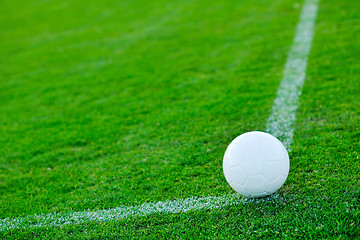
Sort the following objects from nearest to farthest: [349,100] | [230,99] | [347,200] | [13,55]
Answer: [347,200] < [349,100] < [230,99] < [13,55]

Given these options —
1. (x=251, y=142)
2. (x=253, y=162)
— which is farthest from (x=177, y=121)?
(x=253, y=162)

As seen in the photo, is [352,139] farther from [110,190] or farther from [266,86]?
[110,190]

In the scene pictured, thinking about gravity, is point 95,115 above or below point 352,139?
above

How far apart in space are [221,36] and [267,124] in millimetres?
4488

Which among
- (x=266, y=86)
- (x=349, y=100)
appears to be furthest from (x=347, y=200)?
(x=266, y=86)

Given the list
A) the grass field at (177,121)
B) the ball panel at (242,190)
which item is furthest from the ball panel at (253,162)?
the grass field at (177,121)

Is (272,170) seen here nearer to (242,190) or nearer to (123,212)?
(242,190)

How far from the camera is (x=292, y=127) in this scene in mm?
4820

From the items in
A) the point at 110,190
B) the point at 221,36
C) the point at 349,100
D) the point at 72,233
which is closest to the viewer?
the point at 72,233

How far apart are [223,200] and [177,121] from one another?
84.1 inches

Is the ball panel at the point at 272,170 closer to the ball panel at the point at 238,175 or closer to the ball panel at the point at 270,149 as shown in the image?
the ball panel at the point at 270,149

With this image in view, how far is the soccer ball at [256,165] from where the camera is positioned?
10.8 feet

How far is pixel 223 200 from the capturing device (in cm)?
365

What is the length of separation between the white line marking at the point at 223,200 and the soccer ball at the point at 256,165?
0.24m
